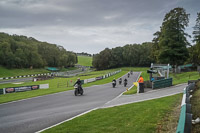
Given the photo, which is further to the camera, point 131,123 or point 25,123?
point 25,123

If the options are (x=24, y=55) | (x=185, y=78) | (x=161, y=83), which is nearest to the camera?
(x=161, y=83)

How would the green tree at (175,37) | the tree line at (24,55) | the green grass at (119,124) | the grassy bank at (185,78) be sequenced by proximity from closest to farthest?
1. the green grass at (119,124)
2. the grassy bank at (185,78)
3. the green tree at (175,37)
4. the tree line at (24,55)

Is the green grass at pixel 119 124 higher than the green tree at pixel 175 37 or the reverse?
the reverse

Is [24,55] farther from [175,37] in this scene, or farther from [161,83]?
[161,83]

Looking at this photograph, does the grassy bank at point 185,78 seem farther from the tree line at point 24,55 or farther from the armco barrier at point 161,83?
the tree line at point 24,55

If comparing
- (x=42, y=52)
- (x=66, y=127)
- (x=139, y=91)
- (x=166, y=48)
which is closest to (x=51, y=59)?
(x=42, y=52)

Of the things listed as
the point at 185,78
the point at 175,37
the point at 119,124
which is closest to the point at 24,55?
the point at 175,37

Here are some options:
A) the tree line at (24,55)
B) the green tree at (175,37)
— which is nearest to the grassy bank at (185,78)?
the green tree at (175,37)

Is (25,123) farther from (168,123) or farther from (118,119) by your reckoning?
(168,123)

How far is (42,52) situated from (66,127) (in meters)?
99.6

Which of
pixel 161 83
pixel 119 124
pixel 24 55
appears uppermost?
pixel 24 55

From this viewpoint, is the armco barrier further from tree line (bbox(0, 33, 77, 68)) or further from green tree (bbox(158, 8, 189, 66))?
tree line (bbox(0, 33, 77, 68))

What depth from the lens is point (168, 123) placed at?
5.63 m

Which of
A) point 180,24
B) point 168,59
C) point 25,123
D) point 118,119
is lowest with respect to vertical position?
point 25,123
